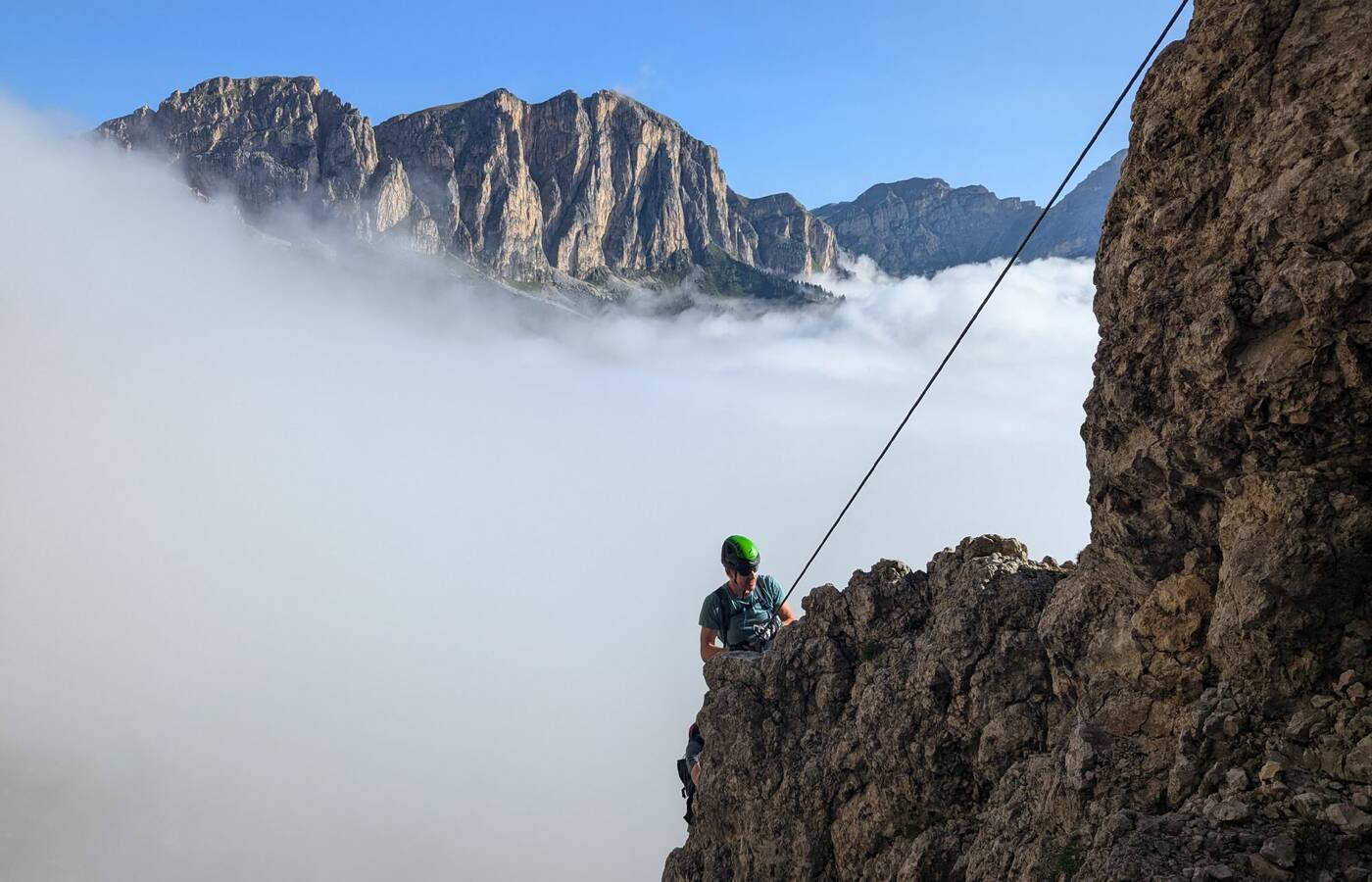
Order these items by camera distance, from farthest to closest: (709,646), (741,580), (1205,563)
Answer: (709,646) → (741,580) → (1205,563)

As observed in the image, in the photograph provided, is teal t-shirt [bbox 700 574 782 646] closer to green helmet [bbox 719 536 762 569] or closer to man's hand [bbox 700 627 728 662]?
man's hand [bbox 700 627 728 662]

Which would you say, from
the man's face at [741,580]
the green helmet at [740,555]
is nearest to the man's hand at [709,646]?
the man's face at [741,580]

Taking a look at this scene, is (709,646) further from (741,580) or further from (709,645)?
(741,580)

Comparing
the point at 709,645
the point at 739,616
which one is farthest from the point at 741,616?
the point at 709,645

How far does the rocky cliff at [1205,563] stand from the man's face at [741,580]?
3.85 m

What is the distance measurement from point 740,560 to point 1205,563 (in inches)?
287

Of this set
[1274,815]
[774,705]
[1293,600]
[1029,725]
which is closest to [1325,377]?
[1293,600]

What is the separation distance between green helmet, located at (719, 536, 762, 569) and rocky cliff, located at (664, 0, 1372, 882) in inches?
147

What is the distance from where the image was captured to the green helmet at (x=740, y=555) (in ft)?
47.6

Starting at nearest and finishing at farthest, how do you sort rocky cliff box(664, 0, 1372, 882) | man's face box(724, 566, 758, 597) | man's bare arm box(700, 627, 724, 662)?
rocky cliff box(664, 0, 1372, 882) → man's face box(724, 566, 758, 597) → man's bare arm box(700, 627, 724, 662)

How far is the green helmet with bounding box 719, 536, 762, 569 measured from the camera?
14.5m

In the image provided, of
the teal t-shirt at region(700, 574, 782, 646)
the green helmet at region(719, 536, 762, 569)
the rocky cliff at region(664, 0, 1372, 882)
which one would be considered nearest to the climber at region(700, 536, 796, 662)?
the teal t-shirt at region(700, 574, 782, 646)

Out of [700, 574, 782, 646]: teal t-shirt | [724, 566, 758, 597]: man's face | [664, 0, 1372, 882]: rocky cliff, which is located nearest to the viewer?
[664, 0, 1372, 882]: rocky cliff

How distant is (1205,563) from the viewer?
8.45 m
